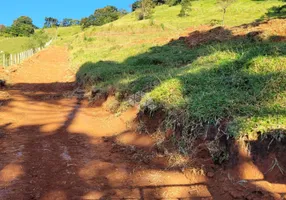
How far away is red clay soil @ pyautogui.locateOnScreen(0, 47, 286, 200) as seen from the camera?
11.9ft

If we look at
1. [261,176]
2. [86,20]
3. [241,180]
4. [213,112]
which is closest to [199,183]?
[241,180]

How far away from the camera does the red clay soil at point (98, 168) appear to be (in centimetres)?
363

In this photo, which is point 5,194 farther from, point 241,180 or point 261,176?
point 261,176

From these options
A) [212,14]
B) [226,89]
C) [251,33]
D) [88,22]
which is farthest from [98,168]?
[88,22]

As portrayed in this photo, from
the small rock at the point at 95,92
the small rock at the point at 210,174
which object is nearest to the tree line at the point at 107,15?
the small rock at the point at 95,92

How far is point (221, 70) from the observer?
261 inches

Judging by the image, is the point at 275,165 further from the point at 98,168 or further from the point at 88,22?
the point at 88,22

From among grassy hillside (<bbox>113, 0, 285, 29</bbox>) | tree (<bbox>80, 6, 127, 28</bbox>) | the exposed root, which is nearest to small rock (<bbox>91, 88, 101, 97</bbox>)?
the exposed root

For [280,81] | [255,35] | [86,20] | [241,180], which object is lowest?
[241,180]

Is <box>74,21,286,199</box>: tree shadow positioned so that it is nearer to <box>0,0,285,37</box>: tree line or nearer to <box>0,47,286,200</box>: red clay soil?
<box>0,47,286,200</box>: red clay soil

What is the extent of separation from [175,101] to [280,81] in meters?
1.82

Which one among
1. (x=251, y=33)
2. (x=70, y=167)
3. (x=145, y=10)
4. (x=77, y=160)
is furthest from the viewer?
(x=145, y=10)

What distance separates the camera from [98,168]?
4.43m

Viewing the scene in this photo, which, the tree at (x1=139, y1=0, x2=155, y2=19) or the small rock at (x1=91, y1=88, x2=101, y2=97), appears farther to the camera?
the tree at (x1=139, y1=0, x2=155, y2=19)
